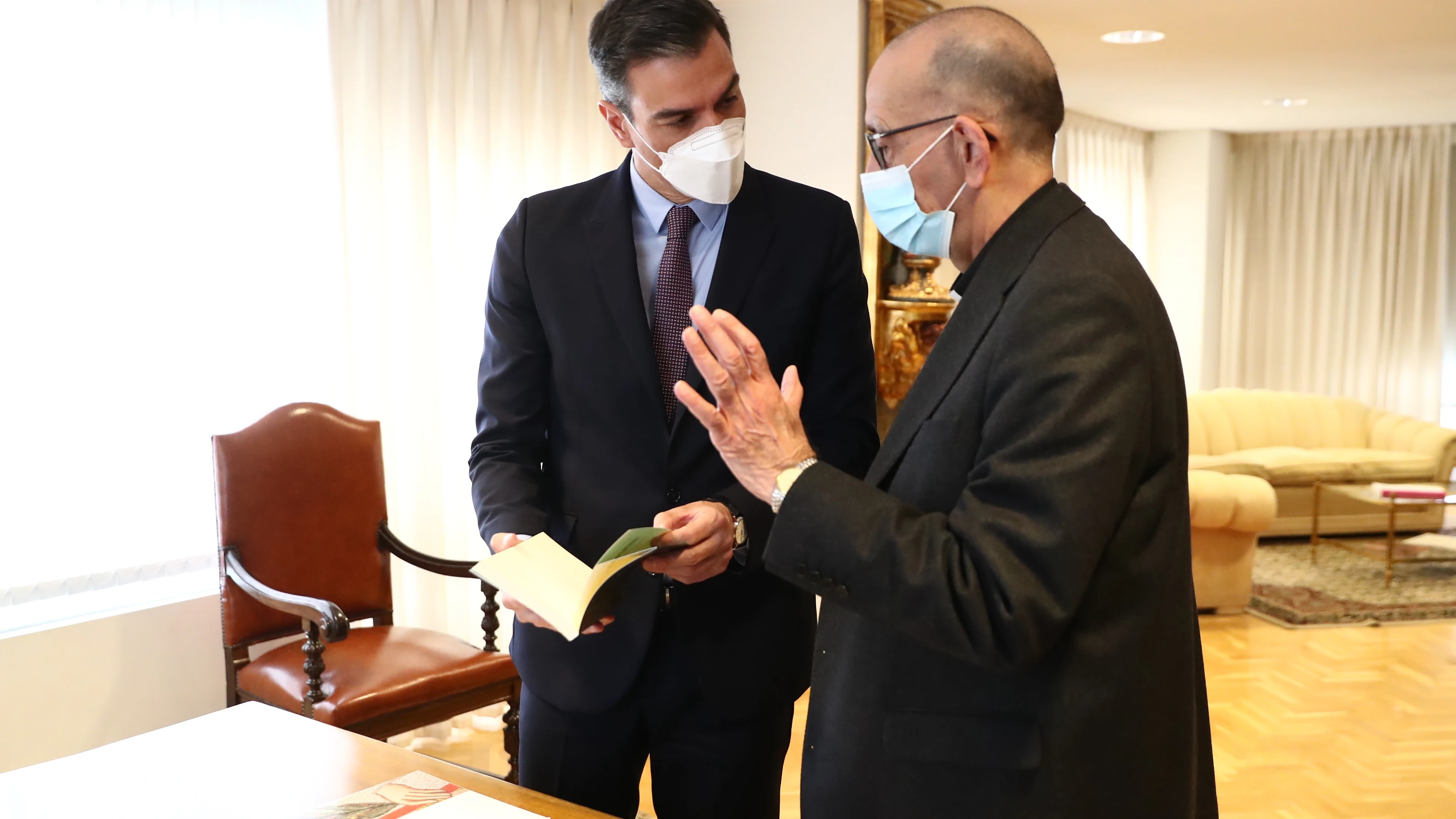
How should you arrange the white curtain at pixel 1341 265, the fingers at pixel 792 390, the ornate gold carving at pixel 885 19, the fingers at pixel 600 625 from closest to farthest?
1. the fingers at pixel 792 390
2. the fingers at pixel 600 625
3. the ornate gold carving at pixel 885 19
4. the white curtain at pixel 1341 265

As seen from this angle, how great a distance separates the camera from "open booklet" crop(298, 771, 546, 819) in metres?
1.23

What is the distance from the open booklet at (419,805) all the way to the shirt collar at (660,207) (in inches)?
35.2

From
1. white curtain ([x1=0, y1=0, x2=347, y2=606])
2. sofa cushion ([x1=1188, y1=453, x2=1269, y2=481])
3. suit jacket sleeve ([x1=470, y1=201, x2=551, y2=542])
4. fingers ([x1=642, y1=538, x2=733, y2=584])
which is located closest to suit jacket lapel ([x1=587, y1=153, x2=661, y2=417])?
suit jacket sleeve ([x1=470, y1=201, x2=551, y2=542])

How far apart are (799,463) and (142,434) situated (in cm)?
262

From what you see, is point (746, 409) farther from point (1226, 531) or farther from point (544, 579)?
point (1226, 531)

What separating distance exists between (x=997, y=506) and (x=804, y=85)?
3921mm

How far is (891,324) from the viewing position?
16.3 ft

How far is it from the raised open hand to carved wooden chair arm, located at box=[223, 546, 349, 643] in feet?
5.94

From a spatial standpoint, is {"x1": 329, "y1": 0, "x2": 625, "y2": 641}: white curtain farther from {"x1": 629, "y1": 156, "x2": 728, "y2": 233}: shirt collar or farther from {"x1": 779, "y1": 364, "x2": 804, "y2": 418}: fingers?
{"x1": 779, "y1": 364, "x2": 804, "y2": 418}: fingers

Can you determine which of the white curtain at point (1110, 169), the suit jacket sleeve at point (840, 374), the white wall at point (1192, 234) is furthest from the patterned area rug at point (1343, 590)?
the suit jacket sleeve at point (840, 374)

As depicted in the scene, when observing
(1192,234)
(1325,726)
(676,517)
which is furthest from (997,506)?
(1192,234)

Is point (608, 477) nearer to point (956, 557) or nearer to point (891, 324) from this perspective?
point (956, 557)

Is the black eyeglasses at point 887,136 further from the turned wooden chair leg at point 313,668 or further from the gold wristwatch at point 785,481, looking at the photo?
the turned wooden chair leg at point 313,668

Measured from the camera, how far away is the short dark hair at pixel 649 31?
160 centimetres
